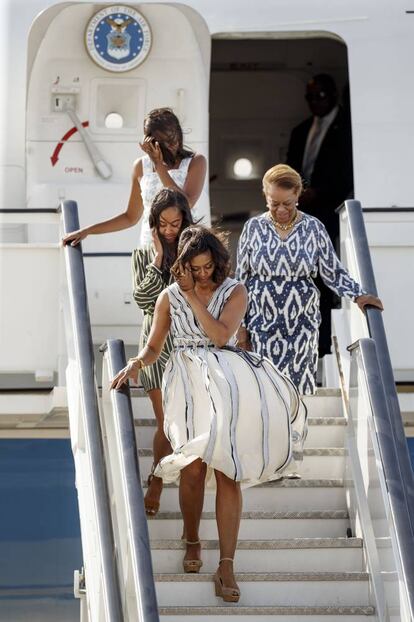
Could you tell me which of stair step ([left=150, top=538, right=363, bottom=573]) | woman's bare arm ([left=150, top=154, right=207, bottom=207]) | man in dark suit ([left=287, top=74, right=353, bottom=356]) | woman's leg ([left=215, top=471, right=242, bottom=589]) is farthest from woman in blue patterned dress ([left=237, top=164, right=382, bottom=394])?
man in dark suit ([left=287, top=74, right=353, bottom=356])

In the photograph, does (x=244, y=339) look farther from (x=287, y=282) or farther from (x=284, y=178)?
(x=284, y=178)

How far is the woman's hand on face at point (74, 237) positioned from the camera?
7.48m

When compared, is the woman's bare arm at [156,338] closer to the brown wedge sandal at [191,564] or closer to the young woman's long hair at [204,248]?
the young woman's long hair at [204,248]

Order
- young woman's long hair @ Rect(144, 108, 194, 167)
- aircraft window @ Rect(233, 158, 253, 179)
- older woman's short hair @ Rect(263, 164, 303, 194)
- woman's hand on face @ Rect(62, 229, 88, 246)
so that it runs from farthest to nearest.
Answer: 1. aircraft window @ Rect(233, 158, 253, 179)
2. woman's hand on face @ Rect(62, 229, 88, 246)
3. young woman's long hair @ Rect(144, 108, 194, 167)
4. older woman's short hair @ Rect(263, 164, 303, 194)

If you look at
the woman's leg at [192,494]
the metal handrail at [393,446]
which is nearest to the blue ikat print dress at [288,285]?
the metal handrail at [393,446]

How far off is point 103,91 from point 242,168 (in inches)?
104

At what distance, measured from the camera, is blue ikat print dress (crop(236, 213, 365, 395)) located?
7.30 meters

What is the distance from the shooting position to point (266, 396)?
6.26 metres

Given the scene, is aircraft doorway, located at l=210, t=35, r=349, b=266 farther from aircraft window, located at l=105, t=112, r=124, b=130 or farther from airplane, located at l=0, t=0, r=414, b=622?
aircraft window, located at l=105, t=112, r=124, b=130

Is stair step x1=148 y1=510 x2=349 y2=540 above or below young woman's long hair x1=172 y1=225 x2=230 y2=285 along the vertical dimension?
below

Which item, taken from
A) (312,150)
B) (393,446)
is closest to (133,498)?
(393,446)

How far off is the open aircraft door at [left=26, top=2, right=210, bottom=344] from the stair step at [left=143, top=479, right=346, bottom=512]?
3.28 m

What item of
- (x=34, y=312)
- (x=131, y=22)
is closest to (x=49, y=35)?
(x=131, y=22)

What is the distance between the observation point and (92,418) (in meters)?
6.55
